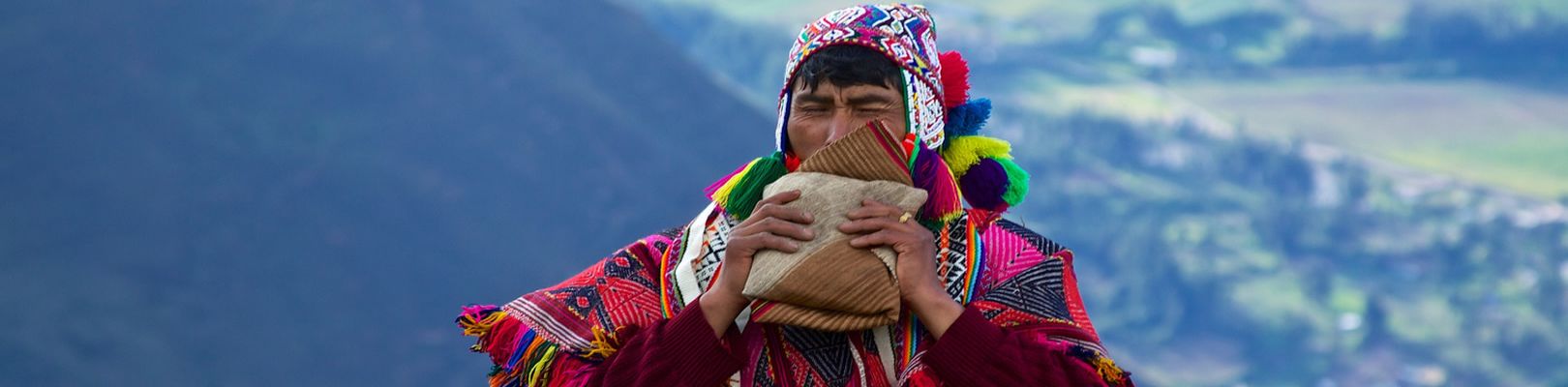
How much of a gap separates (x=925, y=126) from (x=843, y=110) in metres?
0.14

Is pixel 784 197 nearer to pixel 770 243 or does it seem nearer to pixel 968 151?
pixel 770 243

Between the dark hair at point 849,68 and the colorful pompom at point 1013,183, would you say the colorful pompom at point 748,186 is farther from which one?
the colorful pompom at point 1013,183

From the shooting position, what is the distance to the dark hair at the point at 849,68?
2.44 m

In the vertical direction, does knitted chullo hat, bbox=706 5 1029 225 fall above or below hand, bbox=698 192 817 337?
above

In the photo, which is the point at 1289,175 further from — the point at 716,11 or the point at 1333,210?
the point at 716,11

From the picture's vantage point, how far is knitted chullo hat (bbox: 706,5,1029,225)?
95.1 inches

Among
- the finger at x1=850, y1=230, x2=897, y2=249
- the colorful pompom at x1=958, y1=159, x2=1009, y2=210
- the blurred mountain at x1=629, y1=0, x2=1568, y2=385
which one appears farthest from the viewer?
the blurred mountain at x1=629, y1=0, x2=1568, y2=385

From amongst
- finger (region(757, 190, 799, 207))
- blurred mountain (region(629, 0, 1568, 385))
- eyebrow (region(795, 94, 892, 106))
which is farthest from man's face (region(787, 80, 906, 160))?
blurred mountain (region(629, 0, 1568, 385))

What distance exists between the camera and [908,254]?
2.22 meters

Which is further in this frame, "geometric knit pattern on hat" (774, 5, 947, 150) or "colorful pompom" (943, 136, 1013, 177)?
"colorful pompom" (943, 136, 1013, 177)

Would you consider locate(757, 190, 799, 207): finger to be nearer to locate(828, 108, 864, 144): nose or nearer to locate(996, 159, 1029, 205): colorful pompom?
locate(828, 108, 864, 144): nose

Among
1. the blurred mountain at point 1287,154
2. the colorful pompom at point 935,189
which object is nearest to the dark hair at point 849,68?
the colorful pompom at point 935,189

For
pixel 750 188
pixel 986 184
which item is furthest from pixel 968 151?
pixel 750 188

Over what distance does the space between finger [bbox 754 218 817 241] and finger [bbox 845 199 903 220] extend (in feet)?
0.20
